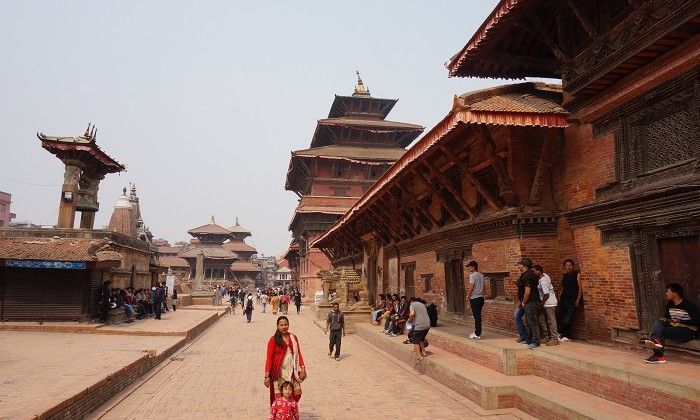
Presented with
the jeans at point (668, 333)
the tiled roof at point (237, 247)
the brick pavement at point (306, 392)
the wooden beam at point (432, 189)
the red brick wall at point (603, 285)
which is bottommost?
the brick pavement at point (306, 392)

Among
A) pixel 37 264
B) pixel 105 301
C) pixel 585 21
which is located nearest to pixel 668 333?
pixel 585 21

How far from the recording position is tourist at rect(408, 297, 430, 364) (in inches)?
337

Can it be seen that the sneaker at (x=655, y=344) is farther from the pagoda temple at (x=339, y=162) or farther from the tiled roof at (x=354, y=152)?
the tiled roof at (x=354, y=152)

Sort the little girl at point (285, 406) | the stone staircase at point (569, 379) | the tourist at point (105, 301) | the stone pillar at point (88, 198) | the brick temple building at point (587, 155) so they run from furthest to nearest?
the stone pillar at point (88, 198)
the tourist at point (105, 301)
the brick temple building at point (587, 155)
the stone staircase at point (569, 379)
the little girl at point (285, 406)

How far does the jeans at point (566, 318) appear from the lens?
7.93 metres

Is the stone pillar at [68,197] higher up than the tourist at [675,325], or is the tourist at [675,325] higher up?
the stone pillar at [68,197]

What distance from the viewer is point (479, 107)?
305 inches

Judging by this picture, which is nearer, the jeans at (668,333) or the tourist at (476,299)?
the jeans at (668,333)

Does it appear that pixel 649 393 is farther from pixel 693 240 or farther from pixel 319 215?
pixel 319 215

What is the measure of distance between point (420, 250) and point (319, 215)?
22.9 meters

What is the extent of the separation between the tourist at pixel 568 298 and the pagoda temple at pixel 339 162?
2861 centimetres

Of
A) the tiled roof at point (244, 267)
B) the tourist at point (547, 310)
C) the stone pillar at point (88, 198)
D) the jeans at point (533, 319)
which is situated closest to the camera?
the jeans at point (533, 319)

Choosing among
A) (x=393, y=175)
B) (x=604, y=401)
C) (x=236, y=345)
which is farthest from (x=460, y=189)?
(x=236, y=345)

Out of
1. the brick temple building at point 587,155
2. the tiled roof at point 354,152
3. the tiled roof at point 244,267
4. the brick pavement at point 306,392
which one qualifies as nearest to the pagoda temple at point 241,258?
the tiled roof at point 244,267
